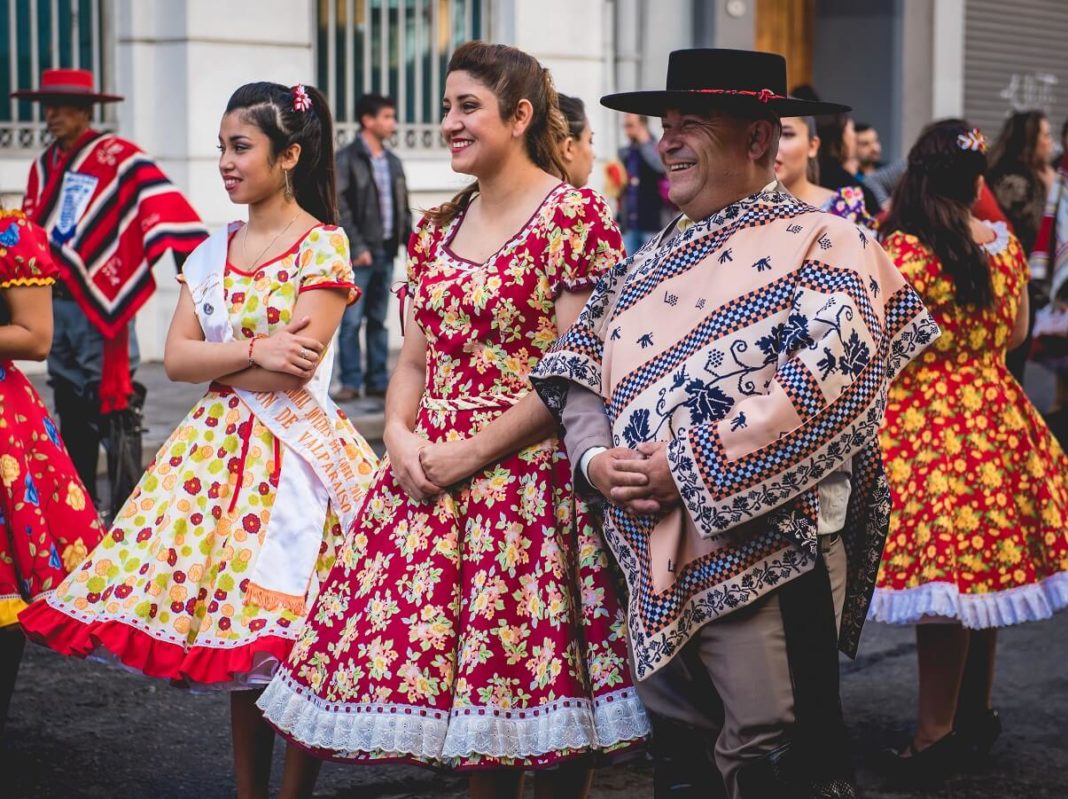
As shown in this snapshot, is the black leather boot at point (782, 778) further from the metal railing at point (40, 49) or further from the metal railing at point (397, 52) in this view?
the metal railing at point (397, 52)

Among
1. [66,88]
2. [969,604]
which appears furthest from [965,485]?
[66,88]

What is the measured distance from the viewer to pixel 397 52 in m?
14.4

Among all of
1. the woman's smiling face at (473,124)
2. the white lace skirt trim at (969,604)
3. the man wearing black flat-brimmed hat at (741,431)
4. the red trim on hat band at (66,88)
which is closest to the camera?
the man wearing black flat-brimmed hat at (741,431)

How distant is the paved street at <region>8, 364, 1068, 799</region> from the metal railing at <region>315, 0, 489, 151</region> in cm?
870

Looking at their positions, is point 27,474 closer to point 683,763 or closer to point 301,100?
point 301,100

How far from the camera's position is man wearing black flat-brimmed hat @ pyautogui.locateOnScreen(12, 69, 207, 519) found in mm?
7645

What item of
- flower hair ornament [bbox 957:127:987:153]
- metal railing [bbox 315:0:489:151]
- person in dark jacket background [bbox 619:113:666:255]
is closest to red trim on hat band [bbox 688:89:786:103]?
flower hair ornament [bbox 957:127:987:153]

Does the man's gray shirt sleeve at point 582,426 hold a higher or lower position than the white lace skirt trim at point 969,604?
higher

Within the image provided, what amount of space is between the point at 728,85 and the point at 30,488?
2.40 metres

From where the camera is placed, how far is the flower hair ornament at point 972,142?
4.90m

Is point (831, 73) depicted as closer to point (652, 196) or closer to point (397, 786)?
point (652, 196)

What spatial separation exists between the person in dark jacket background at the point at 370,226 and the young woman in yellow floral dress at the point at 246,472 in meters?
6.93

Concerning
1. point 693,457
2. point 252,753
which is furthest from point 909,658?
point 693,457

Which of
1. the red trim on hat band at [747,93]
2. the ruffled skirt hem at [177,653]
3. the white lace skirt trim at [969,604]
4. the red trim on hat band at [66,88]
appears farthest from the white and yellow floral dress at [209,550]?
the red trim on hat band at [66,88]
